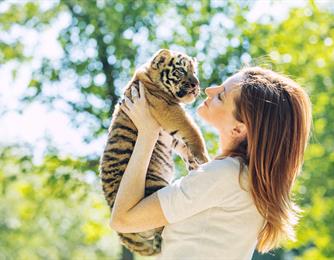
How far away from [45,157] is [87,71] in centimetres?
165

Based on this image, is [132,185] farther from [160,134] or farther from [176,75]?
[176,75]

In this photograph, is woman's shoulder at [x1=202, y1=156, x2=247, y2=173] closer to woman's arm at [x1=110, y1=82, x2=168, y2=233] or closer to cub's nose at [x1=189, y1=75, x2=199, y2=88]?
woman's arm at [x1=110, y1=82, x2=168, y2=233]

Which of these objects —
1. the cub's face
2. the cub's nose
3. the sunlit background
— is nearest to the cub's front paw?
the cub's face

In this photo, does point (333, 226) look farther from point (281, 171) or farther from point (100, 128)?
point (281, 171)

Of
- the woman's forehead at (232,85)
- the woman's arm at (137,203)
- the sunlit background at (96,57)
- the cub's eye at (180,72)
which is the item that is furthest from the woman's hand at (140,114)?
the sunlit background at (96,57)

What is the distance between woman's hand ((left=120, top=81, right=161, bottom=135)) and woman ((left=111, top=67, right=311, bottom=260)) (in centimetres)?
24

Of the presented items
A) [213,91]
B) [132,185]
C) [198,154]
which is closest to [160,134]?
[198,154]

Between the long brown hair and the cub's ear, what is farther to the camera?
the cub's ear

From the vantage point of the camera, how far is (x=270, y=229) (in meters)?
2.70

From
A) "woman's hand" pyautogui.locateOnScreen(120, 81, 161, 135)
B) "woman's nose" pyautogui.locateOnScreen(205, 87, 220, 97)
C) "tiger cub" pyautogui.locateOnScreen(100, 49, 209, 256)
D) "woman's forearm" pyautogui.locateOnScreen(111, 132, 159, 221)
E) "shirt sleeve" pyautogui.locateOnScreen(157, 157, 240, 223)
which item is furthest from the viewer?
"tiger cub" pyautogui.locateOnScreen(100, 49, 209, 256)

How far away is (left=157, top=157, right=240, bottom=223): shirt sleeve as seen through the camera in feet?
8.29

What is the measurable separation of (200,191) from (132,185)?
0.96 ft

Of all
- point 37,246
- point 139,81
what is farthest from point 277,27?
point 37,246

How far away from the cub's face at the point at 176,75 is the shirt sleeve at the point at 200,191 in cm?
134
